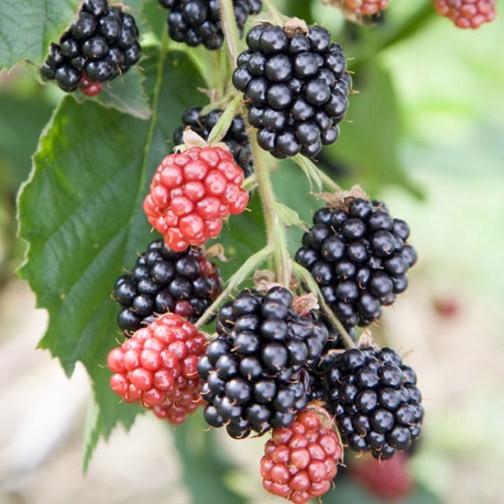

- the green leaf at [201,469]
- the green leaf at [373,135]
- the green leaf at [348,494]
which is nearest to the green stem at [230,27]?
the green leaf at [373,135]

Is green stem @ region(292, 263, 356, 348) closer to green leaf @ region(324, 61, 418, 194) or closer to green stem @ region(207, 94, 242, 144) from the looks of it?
green stem @ region(207, 94, 242, 144)

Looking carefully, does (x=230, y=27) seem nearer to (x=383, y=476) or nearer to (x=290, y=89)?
(x=290, y=89)

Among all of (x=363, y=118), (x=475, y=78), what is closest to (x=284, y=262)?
(x=363, y=118)

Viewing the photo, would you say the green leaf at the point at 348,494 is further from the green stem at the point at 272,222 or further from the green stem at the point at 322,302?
the green stem at the point at 272,222

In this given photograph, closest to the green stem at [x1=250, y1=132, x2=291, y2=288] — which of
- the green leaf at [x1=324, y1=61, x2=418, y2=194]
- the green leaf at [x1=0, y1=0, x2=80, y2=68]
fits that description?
the green leaf at [x1=0, y1=0, x2=80, y2=68]

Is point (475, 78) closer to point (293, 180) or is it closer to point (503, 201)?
point (503, 201)

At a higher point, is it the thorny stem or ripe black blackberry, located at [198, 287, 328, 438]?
the thorny stem

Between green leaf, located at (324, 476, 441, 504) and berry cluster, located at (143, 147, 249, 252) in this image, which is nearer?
berry cluster, located at (143, 147, 249, 252)
